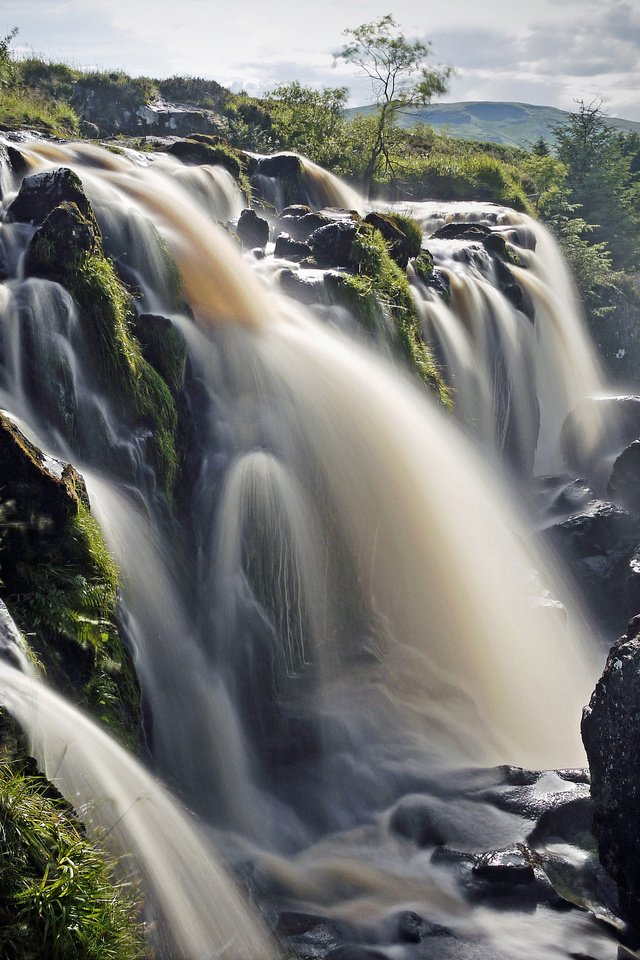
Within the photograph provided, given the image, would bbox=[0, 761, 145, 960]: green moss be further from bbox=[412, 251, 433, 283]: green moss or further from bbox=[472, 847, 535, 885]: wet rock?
bbox=[412, 251, 433, 283]: green moss

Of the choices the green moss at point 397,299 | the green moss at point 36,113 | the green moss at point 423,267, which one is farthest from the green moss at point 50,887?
the green moss at point 36,113

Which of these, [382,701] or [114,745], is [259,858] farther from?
[382,701]

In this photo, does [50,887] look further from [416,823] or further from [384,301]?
[384,301]

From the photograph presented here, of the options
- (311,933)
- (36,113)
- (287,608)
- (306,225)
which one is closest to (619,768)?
(311,933)

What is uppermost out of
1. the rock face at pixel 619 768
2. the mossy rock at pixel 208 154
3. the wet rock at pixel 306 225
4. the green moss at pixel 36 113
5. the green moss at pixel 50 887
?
the green moss at pixel 36 113

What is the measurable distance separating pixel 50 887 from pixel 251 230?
14.8 metres

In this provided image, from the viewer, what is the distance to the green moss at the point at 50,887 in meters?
4.31

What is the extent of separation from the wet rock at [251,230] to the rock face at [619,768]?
11.8 metres

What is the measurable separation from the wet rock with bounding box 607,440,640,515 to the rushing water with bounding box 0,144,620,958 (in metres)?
2.12

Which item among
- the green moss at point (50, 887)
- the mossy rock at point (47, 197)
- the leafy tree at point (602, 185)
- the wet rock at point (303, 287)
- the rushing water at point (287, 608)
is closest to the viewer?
the green moss at point (50, 887)

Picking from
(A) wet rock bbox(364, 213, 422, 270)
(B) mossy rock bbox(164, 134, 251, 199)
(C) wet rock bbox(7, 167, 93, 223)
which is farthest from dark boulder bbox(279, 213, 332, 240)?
(C) wet rock bbox(7, 167, 93, 223)

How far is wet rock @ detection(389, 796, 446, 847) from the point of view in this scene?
8242mm

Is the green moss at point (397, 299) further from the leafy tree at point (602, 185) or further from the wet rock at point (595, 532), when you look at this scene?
the leafy tree at point (602, 185)

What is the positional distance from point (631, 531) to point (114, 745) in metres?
10.9
